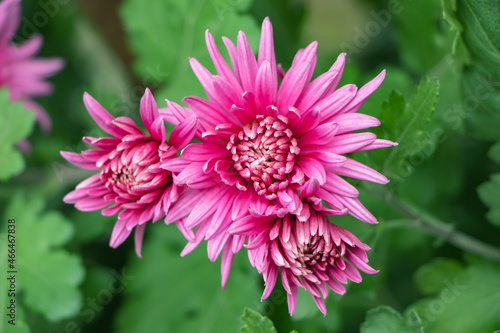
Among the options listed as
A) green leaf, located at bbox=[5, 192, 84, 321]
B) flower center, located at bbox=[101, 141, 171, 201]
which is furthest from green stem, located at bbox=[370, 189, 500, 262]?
green leaf, located at bbox=[5, 192, 84, 321]

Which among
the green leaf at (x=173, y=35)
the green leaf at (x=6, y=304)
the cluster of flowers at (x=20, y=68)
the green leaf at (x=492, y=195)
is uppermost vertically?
the green leaf at (x=492, y=195)

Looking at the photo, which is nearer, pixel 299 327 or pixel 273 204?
pixel 273 204

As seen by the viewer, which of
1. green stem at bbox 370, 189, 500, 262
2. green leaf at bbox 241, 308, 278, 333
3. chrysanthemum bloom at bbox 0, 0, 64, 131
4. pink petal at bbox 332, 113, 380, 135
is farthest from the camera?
chrysanthemum bloom at bbox 0, 0, 64, 131

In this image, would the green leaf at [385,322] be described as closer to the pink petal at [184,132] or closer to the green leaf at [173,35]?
the pink petal at [184,132]

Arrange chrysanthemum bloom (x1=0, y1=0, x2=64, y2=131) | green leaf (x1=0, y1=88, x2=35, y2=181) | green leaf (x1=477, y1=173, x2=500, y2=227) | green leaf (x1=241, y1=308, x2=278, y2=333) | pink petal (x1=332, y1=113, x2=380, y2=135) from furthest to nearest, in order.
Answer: chrysanthemum bloom (x1=0, y1=0, x2=64, y2=131) → green leaf (x1=0, y1=88, x2=35, y2=181) → green leaf (x1=477, y1=173, x2=500, y2=227) → green leaf (x1=241, y1=308, x2=278, y2=333) → pink petal (x1=332, y1=113, x2=380, y2=135)

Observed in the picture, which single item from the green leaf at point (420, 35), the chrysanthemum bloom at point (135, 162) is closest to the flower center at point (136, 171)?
the chrysanthemum bloom at point (135, 162)

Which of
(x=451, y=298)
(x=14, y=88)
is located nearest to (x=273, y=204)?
(x=451, y=298)

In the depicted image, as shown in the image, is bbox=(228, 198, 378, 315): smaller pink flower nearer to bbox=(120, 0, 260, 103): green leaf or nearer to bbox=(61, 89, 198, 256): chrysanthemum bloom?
bbox=(61, 89, 198, 256): chrysanthemum bloom

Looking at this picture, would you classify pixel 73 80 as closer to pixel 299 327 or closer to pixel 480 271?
pixel 299 327
